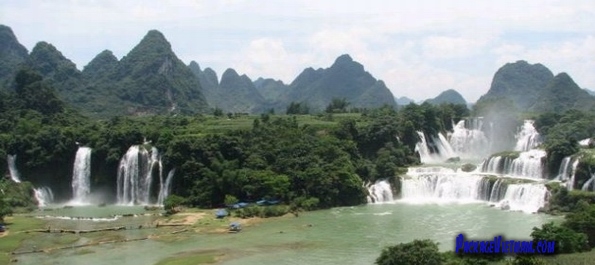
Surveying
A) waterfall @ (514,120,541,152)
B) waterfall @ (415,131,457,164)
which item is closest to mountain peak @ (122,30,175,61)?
waterfall @ (415,131,457,164)

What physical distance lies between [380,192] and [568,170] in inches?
422

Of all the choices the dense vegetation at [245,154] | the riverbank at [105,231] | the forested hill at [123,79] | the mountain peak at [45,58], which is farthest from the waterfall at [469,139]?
the mountain peak at [45,58]

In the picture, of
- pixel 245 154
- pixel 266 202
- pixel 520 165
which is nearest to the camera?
pixel 266 202

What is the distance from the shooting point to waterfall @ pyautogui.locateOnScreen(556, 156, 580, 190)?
35.8 meters

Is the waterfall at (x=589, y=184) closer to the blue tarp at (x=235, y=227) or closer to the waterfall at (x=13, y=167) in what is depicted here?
the blue tarp at (x=235, y=227)

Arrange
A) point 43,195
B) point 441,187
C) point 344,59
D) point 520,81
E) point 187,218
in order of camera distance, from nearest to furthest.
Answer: point 187,218, point 441,187, point 43,195, point 520,81, point 344,59

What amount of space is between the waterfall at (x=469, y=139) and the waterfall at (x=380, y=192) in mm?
19243

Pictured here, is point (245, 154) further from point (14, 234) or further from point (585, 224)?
point (585, 224)

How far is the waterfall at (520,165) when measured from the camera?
39.5 m

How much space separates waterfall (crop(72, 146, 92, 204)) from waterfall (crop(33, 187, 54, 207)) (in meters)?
1.51

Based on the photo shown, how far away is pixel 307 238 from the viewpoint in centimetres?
3023

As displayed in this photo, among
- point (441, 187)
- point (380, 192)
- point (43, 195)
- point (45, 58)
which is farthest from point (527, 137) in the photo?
point (45, 58)

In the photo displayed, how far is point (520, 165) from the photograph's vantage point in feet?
133

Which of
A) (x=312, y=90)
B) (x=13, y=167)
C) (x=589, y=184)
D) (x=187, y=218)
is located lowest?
(x=187, y=218)
